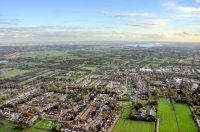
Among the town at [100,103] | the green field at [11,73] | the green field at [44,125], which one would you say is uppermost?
the green field at [11,73]

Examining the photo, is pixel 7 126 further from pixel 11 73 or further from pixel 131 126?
pixel 11 73

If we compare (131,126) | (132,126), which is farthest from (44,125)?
(132,126)

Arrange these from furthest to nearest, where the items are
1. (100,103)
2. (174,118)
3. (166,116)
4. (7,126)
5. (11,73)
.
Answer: (11,73) → (100,103) → (166,116) → (174,118) → (7,126)

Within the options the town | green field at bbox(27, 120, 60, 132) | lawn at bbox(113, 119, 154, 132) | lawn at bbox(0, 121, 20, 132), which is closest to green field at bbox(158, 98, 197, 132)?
the town

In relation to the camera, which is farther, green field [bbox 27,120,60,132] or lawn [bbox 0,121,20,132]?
green field [bbox 27,120,60,132]

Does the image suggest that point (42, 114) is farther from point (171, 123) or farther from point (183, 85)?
point (183, 85)

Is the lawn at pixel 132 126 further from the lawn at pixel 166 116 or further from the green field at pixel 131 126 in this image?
the lawn at pixel 166 116

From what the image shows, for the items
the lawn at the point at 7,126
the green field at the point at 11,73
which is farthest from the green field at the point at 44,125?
the green field at the point at 11,73

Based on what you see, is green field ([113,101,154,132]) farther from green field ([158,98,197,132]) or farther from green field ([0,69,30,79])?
green field ([0,69,30,79])

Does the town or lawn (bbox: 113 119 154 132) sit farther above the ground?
the town
